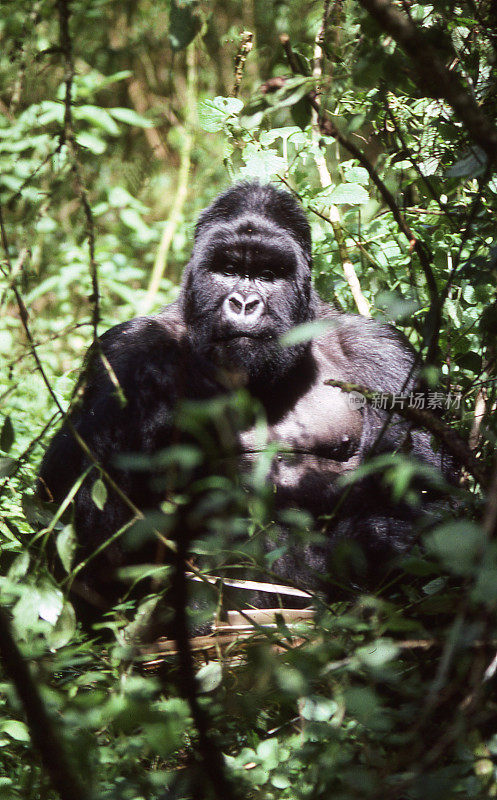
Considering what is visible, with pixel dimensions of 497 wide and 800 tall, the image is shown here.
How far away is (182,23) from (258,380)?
1.68 meters

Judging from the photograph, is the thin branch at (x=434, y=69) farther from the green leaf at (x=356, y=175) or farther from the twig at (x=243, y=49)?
the green leaf at (x=356, y=175)

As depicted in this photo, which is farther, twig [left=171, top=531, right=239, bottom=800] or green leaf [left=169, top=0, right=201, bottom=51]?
green leaf [left=169, top=0, right=201, bottom=51]

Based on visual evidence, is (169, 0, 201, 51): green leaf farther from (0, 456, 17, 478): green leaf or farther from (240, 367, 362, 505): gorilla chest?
(240, 367, 362, 505): gorilla chest

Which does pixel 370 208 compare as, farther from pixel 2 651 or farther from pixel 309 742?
pixel 2 651

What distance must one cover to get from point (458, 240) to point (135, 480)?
1540 millimetres

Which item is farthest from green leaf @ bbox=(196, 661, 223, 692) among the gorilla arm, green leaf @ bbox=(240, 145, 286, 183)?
green leaf @ bbox=(240, 145, 286, 183)

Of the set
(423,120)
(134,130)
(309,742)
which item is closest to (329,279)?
(423,120)

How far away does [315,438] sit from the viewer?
3.16 meters

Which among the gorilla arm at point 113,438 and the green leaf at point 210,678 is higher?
the gorilla arm at point 113,438

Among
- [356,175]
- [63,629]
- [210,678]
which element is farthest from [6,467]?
[356,175]

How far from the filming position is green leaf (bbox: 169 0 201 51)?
1.48 m

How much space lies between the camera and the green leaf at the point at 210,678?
168 centimetres

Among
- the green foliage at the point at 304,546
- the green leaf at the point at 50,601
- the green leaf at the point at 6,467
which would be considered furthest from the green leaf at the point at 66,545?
the green leaf at the point at 6,467

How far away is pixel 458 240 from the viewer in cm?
305
